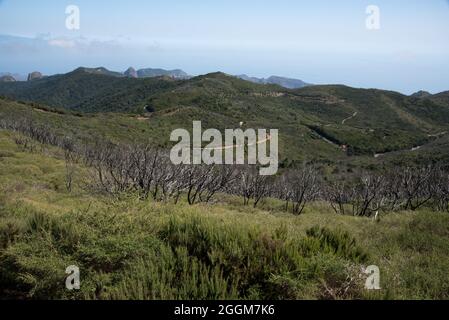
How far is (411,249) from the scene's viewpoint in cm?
786

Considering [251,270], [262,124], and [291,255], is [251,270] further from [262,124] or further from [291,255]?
[262,124]

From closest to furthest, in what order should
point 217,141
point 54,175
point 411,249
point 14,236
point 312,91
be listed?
point 14,236 → point 411,249 → point 54,175 → point 217,141 → point 312,91

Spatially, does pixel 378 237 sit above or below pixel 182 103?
Result: below

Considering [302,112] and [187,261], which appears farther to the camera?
[302,112]

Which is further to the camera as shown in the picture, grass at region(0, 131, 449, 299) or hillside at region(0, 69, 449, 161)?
hillside at region(0, 69, 449, 161)

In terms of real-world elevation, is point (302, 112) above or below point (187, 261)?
above

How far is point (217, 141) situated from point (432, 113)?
101780 mm

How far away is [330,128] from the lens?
99.4 meters

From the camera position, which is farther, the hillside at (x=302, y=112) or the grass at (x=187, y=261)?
the hillside at (x=302, y=112)

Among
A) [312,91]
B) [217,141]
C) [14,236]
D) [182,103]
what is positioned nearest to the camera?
[14,236]

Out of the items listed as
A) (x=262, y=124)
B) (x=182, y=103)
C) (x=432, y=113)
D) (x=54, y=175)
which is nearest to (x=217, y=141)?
(x=262, y=124)
